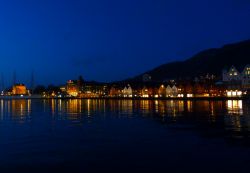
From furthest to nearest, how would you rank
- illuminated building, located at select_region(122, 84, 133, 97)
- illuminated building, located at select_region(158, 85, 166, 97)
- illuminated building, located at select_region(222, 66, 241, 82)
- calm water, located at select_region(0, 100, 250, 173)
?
illuminated building, located at select_region(122, 84, 133, 97)
illuminated building, located at select_region(158, 85, 166, 97)
illuminated building, located at select_region(222, 66, 241, 82)
calm water, located at select_region(0, 100, 250, 173)

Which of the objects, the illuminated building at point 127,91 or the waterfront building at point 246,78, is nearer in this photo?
the waterfront building at point 246,78

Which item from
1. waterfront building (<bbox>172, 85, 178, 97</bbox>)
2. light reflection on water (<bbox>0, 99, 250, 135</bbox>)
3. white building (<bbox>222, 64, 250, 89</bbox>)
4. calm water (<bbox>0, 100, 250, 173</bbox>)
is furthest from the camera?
waterfront building (<bbox>172, 85, 178, 97</bbox>)

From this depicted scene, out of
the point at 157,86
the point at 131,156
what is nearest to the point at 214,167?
the point at 131,156

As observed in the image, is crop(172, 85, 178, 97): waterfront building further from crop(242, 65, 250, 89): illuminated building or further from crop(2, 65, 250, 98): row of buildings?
crop(242, 65, 250, 89): illuminated building

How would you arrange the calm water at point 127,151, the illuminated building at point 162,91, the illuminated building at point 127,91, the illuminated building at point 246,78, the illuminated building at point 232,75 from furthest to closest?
the illuminated building at point 127,91 → the illuminated building at point 162,91 → the illuminated building at point 232,75 → the illuminated building at point 246,78 → the calm water at point 127,151

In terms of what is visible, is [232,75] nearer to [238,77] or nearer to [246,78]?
[238,77]

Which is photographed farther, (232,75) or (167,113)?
(232,75)

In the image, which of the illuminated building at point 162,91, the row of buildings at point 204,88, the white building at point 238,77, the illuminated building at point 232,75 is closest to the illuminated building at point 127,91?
the row of buildings at point 204,88

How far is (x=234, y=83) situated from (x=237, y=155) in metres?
125

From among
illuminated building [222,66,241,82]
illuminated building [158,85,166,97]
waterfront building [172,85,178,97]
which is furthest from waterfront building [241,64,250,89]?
illuminated building [158,85,166,97]

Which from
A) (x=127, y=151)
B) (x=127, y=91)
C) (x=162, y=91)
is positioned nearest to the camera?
(x=127, y=151)

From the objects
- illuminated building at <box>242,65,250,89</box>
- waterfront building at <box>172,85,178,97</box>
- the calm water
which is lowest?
the calm water

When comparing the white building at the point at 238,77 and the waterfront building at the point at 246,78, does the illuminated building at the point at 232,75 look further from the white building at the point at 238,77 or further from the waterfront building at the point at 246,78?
the waterfront building at the point at 246,78

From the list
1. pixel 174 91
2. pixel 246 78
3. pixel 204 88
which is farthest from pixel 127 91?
pixel 246 78
